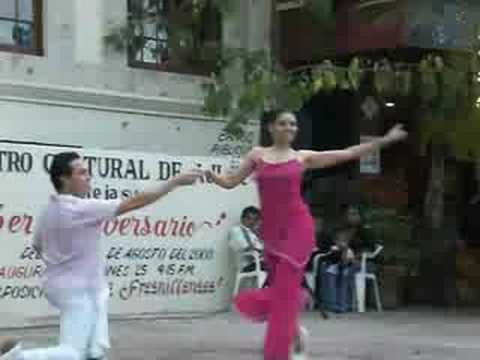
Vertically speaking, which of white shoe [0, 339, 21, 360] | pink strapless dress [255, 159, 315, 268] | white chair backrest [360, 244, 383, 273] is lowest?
white chair backrest [360, 244, 383, 273]

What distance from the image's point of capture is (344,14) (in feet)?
57.4

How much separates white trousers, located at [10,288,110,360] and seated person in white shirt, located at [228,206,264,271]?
7.87 metres

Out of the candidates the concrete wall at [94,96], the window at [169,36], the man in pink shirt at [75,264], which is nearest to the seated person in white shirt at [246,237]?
the concrete wall at [94,96]

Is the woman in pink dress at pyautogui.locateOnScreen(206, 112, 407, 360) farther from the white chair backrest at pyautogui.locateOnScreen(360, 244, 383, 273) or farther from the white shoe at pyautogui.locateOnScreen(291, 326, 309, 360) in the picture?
the white chair backrest at pyautogui.locateOnScreen(360, 244, 383, 273)

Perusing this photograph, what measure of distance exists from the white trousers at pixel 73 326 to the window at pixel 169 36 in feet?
34.6

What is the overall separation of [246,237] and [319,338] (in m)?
2.67

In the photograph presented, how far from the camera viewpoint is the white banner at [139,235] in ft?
42.1

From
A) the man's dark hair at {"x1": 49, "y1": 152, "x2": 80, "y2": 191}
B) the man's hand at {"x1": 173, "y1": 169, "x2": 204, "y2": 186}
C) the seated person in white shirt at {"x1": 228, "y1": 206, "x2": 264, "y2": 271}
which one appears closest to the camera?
the man's hand at {"x1": 173, "y1": 169, "x2": 204, "y2": 186}

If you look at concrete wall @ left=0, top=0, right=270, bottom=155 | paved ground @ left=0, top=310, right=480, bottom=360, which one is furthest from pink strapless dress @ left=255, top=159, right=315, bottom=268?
concrete wall @ left=0, top=0, right=270, bottom=155

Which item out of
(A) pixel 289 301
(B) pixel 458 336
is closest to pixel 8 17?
(B) pixel 458 336

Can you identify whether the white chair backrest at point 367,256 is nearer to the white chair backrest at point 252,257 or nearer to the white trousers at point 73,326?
the white chair backrest at point 252,257

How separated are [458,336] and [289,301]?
6217mm

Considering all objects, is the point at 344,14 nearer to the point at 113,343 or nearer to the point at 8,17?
the point at 8,17

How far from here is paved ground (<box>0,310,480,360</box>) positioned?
34.9 feet
